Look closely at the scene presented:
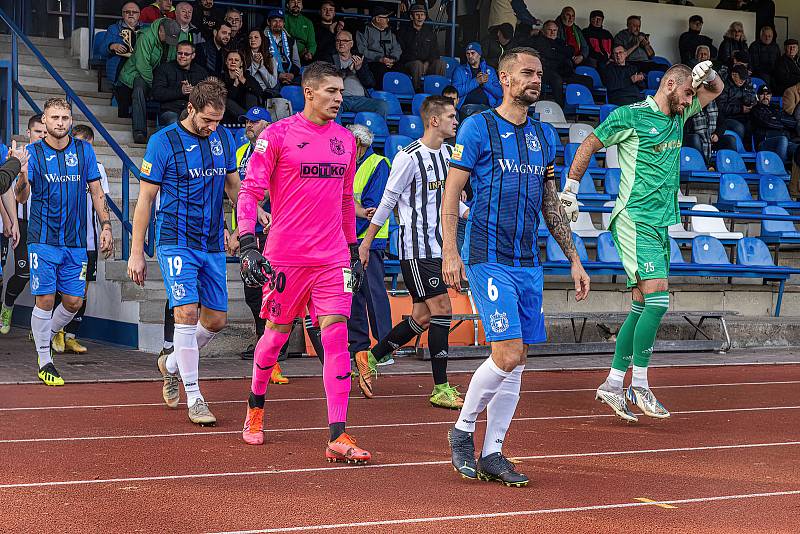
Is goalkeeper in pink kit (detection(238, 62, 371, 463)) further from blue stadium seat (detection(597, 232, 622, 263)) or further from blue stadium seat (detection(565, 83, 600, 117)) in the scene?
blue stadium seat (detection(565, 83, 600, 117))

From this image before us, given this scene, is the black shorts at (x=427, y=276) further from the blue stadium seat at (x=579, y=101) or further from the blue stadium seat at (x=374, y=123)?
the blue stadium seat at (x=579, y=101)

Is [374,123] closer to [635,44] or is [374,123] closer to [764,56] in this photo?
[635,44]

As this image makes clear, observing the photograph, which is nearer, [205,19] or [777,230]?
[777,230]

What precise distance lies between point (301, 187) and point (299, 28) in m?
11.0

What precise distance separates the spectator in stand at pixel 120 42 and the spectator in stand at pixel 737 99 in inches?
383

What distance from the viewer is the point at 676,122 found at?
25.5ft

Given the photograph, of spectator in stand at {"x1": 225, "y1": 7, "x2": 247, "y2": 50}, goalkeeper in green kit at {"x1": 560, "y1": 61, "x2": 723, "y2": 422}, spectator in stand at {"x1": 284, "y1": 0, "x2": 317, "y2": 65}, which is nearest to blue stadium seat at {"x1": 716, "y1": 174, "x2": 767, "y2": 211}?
spectator in stand at {"x1": 284, "y1": 0, "x2": 317, "y2": 65}

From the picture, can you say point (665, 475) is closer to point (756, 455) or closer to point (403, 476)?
point (756, 455)

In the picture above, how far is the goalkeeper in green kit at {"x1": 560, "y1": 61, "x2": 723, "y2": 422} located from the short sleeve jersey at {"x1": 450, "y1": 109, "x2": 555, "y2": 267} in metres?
1.93

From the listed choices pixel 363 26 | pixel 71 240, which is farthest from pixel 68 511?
pixel 363 26

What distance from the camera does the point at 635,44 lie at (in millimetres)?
20125

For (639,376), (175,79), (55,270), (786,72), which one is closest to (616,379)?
(639,376)

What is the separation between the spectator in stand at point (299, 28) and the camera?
659 inches

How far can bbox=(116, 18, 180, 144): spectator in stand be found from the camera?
47.3ft
